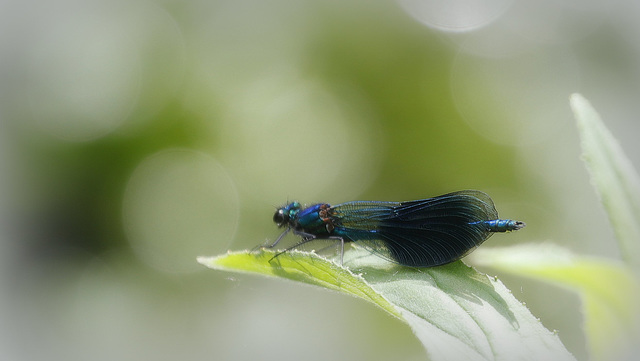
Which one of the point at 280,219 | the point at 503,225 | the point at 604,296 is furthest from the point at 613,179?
the point at 280,219

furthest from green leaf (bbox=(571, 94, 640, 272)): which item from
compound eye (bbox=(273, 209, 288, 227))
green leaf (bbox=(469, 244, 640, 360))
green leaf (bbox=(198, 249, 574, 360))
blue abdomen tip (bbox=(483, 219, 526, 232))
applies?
compound eye (bbox=(273, 209, 288, 227))

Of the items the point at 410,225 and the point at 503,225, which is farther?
the point at 410,225

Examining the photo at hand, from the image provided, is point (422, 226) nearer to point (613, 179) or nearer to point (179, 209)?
point (613, 179)

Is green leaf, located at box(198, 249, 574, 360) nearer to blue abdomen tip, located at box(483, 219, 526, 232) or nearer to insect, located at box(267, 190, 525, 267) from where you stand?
insect, located at box(267, 190, 525, 267)

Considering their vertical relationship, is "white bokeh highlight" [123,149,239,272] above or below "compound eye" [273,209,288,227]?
above

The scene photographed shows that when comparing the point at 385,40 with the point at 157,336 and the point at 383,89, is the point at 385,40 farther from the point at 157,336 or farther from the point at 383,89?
the point at 157,336

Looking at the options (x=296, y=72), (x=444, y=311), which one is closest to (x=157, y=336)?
(x=296, y=72)
